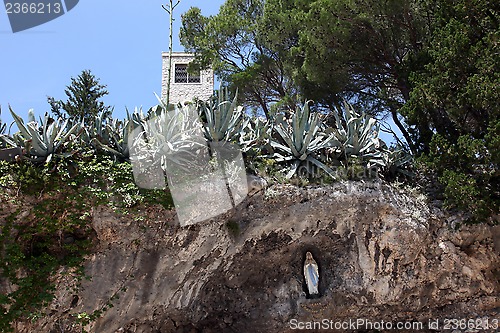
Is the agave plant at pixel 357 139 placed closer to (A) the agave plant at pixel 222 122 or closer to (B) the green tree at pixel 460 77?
(B) the green tree at pixel 460 77

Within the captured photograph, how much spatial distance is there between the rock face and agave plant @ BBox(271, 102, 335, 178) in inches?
19.3

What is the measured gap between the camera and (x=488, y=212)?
608cm

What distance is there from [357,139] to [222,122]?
2.15 meters

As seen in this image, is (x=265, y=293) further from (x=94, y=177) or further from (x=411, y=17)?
(x=411, y=17)

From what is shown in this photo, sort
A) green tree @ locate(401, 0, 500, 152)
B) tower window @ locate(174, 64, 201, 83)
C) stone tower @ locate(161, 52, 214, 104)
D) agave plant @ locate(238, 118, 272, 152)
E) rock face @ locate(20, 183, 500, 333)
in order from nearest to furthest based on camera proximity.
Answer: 1. green tree @ locate(401, 0, 500, 152)
2. rock face @ locate(20, 183, 500, 333)
3. agave plant @ locate(238, 118, 272, 152)
4. stone tower @ locate(161, 52, 214, 104)
5. tower window @ locate(174, 64, 201, 83)

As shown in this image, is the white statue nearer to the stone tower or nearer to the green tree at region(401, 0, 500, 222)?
the green tree at region(401, 0, 500, 222)

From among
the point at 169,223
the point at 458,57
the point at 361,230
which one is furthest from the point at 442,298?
the point at 169,223

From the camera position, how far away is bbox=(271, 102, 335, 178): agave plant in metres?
6.87

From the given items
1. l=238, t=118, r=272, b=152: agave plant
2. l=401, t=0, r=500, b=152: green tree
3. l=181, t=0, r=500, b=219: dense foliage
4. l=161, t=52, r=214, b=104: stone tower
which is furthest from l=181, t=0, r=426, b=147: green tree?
l=161, t=52, r=214, b=104: stone tower

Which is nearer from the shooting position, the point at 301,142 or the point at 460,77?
the point at 460,77

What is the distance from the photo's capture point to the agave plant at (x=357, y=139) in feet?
23.4

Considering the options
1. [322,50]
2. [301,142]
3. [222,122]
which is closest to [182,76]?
[322,50]

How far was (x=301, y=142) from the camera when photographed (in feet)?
22.7

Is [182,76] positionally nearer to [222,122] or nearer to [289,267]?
[222,122]
